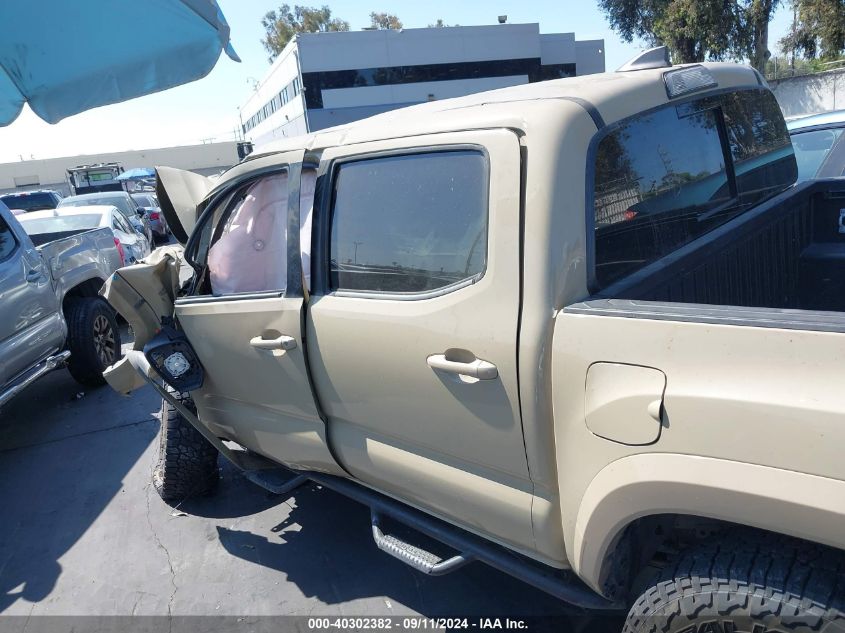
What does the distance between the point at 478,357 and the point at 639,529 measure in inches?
28.9

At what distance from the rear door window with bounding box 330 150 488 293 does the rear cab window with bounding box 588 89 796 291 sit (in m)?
0.40

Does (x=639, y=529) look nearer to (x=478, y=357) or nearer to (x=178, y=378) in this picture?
(x=478, y=357)

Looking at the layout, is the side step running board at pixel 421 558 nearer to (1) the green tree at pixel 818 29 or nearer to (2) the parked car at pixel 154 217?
(2) the parked car at pixel 154 217

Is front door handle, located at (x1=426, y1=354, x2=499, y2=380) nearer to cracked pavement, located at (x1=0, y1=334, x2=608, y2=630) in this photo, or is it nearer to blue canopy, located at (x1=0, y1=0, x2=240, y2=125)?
cracked pavement, located at (x1=0, y1=334, x2=608, y2=630)

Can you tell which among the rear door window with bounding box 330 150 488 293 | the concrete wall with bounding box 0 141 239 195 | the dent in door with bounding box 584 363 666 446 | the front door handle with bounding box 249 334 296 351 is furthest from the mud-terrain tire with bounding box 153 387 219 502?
the concrete wall with bounding box 0 141 239 195

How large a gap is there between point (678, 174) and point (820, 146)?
365cm

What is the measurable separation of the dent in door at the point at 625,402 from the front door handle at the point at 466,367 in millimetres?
→ 306

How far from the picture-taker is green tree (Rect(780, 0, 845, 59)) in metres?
23.0

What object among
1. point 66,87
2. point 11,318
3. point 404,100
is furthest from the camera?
point 404,100

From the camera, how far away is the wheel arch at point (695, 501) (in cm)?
139

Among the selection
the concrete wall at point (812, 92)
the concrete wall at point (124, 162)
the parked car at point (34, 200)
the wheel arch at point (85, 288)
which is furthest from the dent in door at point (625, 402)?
the concrete wall at point (124, 162)

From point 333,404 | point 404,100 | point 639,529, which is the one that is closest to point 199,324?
point 333,404

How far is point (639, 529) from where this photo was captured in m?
2.00

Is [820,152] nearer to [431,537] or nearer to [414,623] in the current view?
[431,537]
